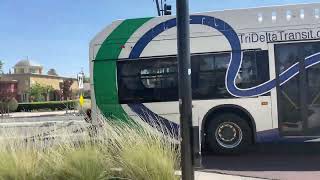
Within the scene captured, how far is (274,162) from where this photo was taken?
10961 millimetres

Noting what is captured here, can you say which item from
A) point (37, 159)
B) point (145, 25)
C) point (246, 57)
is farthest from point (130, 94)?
point (37, 159)

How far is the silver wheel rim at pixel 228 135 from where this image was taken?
482 inches

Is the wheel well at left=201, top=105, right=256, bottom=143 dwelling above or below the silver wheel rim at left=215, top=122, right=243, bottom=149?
above

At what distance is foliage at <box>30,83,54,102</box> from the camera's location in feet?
302

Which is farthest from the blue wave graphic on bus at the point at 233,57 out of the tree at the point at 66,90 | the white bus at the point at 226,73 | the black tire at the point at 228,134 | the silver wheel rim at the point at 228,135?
Result: the tree at the point at 66,90

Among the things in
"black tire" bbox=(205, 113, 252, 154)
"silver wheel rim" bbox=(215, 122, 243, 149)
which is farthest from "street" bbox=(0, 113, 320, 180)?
"silver wheel rim" bbox=(215, 122, 243, 149)

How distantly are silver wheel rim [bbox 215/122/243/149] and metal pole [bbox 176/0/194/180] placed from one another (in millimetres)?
5766

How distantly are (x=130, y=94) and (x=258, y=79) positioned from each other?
3.13 m

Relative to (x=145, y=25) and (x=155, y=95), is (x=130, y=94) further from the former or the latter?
(x=145, y=25)

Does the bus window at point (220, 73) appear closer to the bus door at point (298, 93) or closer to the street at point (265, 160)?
the bus door at point (298, 93)

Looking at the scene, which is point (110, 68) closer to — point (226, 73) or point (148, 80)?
point (148, 80)

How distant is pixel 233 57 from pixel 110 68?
303 cm

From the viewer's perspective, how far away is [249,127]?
1221cm

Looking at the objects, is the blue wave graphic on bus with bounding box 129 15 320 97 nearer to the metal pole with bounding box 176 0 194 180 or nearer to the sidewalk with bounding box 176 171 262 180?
the sidewalk with bounding box 176 171 262 180
